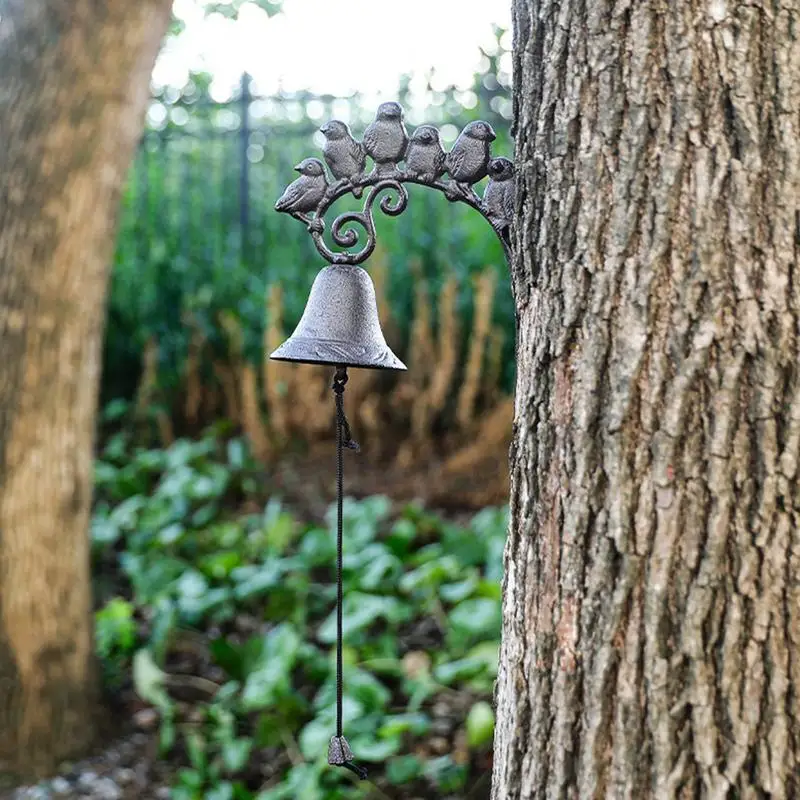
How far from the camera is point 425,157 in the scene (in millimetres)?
1602

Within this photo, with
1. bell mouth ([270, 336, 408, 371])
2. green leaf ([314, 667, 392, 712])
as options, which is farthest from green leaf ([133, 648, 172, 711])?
bell mouth ([270, 336, 408, 371])

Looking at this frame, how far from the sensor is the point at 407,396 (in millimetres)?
5258

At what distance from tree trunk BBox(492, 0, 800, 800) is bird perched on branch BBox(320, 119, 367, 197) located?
0.36 meters

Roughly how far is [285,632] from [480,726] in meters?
0.98

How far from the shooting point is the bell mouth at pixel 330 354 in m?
1.70

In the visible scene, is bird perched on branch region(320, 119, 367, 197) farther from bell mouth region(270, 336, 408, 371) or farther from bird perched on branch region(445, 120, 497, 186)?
bell mouth region(270, 336, 408, 371)

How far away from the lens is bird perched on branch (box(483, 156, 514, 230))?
1.57 meters

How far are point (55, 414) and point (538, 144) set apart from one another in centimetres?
246

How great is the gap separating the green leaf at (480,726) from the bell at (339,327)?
163 centimetres

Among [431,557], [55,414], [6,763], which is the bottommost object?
[6,763]

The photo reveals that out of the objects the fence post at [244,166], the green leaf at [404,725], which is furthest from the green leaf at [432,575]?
the fence post at [244,166]

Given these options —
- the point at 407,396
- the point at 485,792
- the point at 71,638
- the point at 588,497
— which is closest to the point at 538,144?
the point at 588,497

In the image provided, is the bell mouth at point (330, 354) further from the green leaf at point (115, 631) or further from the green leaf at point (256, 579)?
the green leaf at point (115, 631)

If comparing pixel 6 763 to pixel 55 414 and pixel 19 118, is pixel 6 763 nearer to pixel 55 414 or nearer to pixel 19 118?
pixel 55 414
